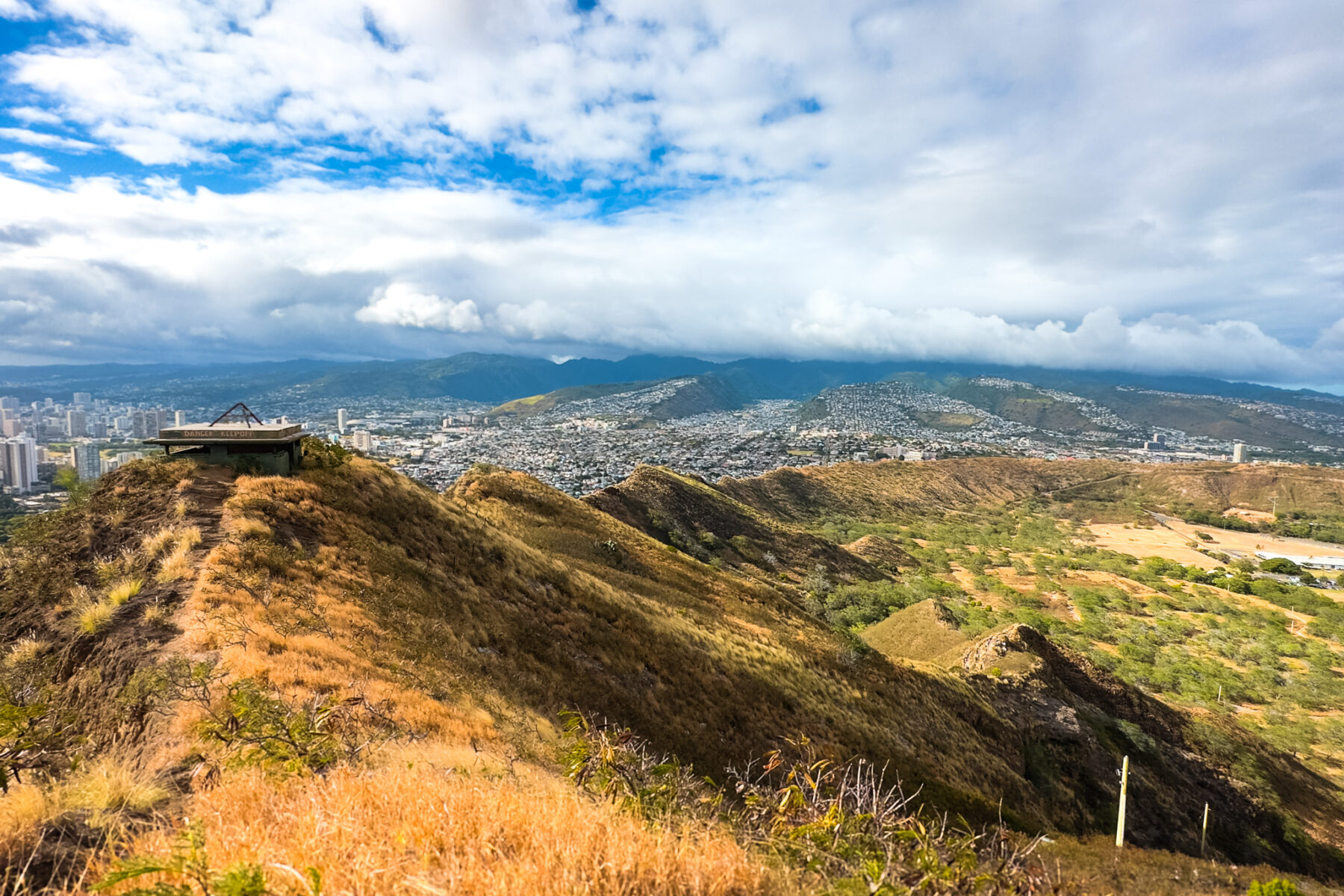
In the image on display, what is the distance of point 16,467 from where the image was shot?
220ft

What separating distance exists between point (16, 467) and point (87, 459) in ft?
77.1

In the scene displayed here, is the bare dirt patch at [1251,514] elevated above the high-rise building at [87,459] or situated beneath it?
situated beneath

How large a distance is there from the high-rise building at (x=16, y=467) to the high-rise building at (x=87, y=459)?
3.80 meters

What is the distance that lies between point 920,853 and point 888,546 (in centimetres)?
7518

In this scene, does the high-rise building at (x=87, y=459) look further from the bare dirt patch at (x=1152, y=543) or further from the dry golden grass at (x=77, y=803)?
the bare dirt patch at (x=1152, y=543)

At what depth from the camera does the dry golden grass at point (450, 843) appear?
11.8ft

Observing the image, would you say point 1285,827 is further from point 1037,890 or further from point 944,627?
point 1037,890

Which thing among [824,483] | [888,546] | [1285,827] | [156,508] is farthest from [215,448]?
[824,483]

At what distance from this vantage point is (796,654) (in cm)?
2291

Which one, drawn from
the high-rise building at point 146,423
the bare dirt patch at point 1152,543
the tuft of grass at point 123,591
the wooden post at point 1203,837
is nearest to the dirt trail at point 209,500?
the tuft of grass at point 123,591

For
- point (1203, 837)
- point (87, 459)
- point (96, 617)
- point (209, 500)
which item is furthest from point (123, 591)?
point (87, 459)

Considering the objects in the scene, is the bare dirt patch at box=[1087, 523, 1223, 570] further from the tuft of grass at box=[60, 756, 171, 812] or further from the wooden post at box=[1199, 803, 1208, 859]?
the tuft of grass at box=[60, 756, 171, 812]

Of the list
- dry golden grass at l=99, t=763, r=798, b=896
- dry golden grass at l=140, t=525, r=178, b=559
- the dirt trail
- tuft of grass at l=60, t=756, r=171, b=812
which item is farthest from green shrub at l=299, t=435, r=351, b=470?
dry golden grass at l=99, t=763, r=798, b=896

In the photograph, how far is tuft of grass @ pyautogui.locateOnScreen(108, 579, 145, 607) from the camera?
973 centimetres
